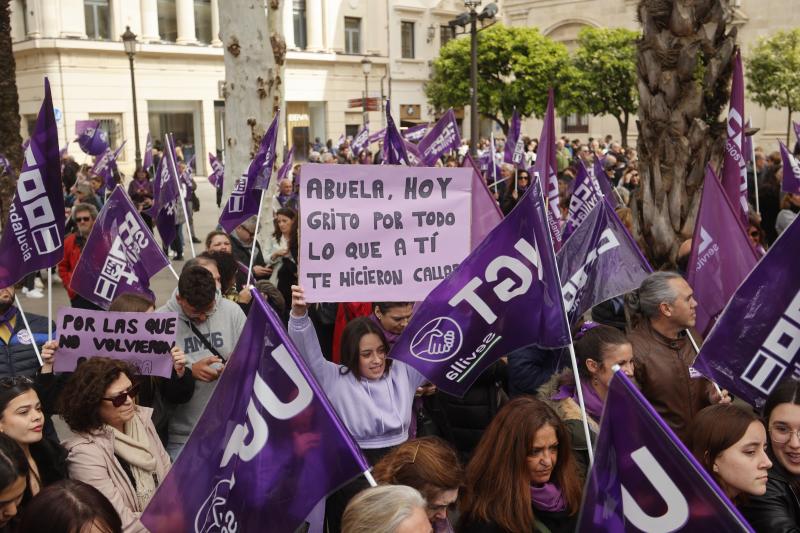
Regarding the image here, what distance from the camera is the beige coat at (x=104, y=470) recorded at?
11.0ft

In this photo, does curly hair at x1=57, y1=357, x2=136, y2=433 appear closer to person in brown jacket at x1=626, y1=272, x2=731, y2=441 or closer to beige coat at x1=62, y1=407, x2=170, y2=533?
beige coat at x1=62, y1=407, x2=170, y2=533

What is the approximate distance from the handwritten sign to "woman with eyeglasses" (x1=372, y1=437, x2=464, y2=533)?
1.57 metres

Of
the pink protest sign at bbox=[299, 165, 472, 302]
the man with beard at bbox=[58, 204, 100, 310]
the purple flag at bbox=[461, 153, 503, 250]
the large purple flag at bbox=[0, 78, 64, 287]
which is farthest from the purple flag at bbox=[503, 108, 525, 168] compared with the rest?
the pink protest sign at bbox=[299, 165, 472, 302]

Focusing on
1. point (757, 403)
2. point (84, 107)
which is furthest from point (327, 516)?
point (84, 107)

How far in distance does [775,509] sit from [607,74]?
33.5m

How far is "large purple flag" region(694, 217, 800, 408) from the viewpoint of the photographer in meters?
3.61

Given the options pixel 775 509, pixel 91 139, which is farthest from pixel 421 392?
pixel 91 139

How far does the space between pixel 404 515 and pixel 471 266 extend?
1.50 meters

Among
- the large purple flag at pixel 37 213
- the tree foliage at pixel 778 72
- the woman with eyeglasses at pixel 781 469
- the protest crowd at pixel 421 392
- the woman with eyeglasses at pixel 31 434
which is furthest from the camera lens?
the tree foliage at pixel 778 72

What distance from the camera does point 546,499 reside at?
123 inches

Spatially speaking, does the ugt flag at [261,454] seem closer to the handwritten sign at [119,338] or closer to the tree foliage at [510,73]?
the handwritten sign at [119,338]

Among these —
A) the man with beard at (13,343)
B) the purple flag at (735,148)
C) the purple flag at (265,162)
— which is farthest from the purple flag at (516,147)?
the man with beard at (13,343)

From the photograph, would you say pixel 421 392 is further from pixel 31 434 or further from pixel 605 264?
pixel 31 434

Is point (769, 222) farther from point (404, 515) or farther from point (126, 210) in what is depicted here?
point (404, 515)
